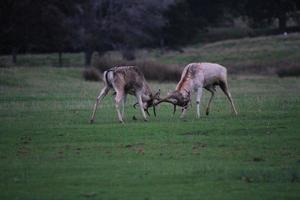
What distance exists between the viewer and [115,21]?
79.6 m

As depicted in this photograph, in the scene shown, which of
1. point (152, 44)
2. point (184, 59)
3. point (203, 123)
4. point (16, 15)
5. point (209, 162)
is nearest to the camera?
point (209, 162)

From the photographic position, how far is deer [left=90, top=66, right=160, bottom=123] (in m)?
22.8

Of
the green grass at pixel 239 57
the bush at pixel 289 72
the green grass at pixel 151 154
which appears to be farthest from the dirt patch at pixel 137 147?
the green grass at pixel 239 57

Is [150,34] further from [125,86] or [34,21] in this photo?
[125,86]

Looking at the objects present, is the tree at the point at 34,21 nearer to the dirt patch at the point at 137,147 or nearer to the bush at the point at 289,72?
the bush at the point at 289,72

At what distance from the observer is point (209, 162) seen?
15305 mm

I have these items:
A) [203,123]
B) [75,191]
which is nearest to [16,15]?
[203,123]

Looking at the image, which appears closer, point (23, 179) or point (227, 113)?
point (23, 179)

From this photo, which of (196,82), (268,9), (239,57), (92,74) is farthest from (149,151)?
(268,9)

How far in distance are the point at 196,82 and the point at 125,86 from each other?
9.07 ft

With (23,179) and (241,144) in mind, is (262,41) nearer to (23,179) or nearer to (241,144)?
(241,144)

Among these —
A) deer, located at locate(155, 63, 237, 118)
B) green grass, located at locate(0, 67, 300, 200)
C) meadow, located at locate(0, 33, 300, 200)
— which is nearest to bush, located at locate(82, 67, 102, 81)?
meadow, located at locate(0, 33, 300, 200)

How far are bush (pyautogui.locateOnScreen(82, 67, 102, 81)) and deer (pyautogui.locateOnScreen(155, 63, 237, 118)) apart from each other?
25.5 meters

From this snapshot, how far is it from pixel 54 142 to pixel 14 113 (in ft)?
27.6
